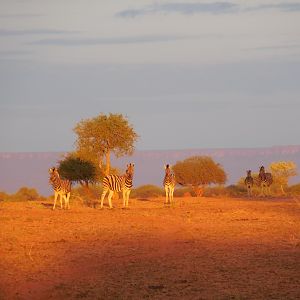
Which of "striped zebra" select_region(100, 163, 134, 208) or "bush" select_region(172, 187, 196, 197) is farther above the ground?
"bush" select_region(172, 187, 196, 197)

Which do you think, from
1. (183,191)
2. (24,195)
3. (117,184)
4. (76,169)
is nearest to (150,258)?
(117,184)

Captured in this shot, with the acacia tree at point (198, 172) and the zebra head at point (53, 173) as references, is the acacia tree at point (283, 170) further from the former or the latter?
the zebra head at point (53, 173)

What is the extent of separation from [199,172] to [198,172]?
77 millimetres

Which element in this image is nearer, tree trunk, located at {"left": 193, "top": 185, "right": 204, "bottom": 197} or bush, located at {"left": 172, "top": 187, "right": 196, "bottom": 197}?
tree trunk, located at {"left": 193, "top": 185, "right": 204, "bottom": 197}

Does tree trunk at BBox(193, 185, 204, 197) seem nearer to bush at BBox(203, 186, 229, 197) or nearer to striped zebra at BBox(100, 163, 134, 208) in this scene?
bush at BBox(203, 186, 229, 197)

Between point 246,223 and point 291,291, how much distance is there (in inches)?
444

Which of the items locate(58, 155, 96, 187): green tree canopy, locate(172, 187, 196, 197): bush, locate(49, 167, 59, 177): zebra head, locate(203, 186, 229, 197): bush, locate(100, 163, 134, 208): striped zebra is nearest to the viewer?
locate(49, 167, 59, 177): zebra head

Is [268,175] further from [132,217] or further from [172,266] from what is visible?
[172,266]

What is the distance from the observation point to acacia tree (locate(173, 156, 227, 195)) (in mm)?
57562

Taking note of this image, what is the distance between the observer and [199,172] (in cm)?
5766

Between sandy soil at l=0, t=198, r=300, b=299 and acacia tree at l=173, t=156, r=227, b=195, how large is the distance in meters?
31.3

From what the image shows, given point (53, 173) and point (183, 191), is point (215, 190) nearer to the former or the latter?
point (183, 191)

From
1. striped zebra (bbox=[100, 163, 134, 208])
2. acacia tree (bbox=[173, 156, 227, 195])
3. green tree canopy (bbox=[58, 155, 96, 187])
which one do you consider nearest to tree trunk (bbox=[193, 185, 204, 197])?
acacia tree (bbox=[173, 156, 227, 195])

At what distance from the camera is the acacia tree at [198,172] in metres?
57.6
